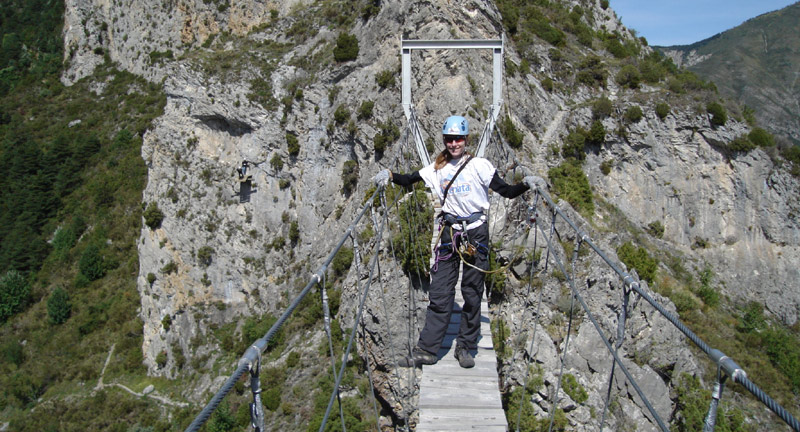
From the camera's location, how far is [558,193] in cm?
1636

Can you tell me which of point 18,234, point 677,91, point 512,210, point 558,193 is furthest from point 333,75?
point 18,234

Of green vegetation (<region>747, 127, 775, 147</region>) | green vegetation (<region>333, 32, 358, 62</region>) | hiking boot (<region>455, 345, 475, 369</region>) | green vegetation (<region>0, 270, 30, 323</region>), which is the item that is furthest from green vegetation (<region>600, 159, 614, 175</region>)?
green vegetation (<region>0, 270, 30, 323</region>)

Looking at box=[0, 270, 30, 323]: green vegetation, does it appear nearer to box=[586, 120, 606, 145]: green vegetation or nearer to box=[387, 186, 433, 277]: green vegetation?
box=[387, 186, 433, 277]: green vegetation

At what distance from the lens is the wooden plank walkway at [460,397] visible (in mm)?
4480

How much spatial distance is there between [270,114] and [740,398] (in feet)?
68.0

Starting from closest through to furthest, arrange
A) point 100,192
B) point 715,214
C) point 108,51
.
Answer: point 715,214 < point 100,192 < point 108,51

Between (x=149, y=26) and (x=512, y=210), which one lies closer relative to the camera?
(x=512, y=210)

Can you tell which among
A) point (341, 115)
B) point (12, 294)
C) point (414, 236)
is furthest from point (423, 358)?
point (12, 294)

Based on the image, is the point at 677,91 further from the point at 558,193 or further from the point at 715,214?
the point at 558,193

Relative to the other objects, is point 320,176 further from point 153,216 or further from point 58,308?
point 58,308

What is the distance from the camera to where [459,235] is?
487 centimetres

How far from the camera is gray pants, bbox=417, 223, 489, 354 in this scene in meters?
4.88

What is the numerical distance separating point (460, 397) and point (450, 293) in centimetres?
102

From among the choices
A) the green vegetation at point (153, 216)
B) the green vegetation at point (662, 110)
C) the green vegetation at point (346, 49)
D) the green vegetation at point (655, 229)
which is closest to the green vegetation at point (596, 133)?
the green vegetation at point (662, 110)
